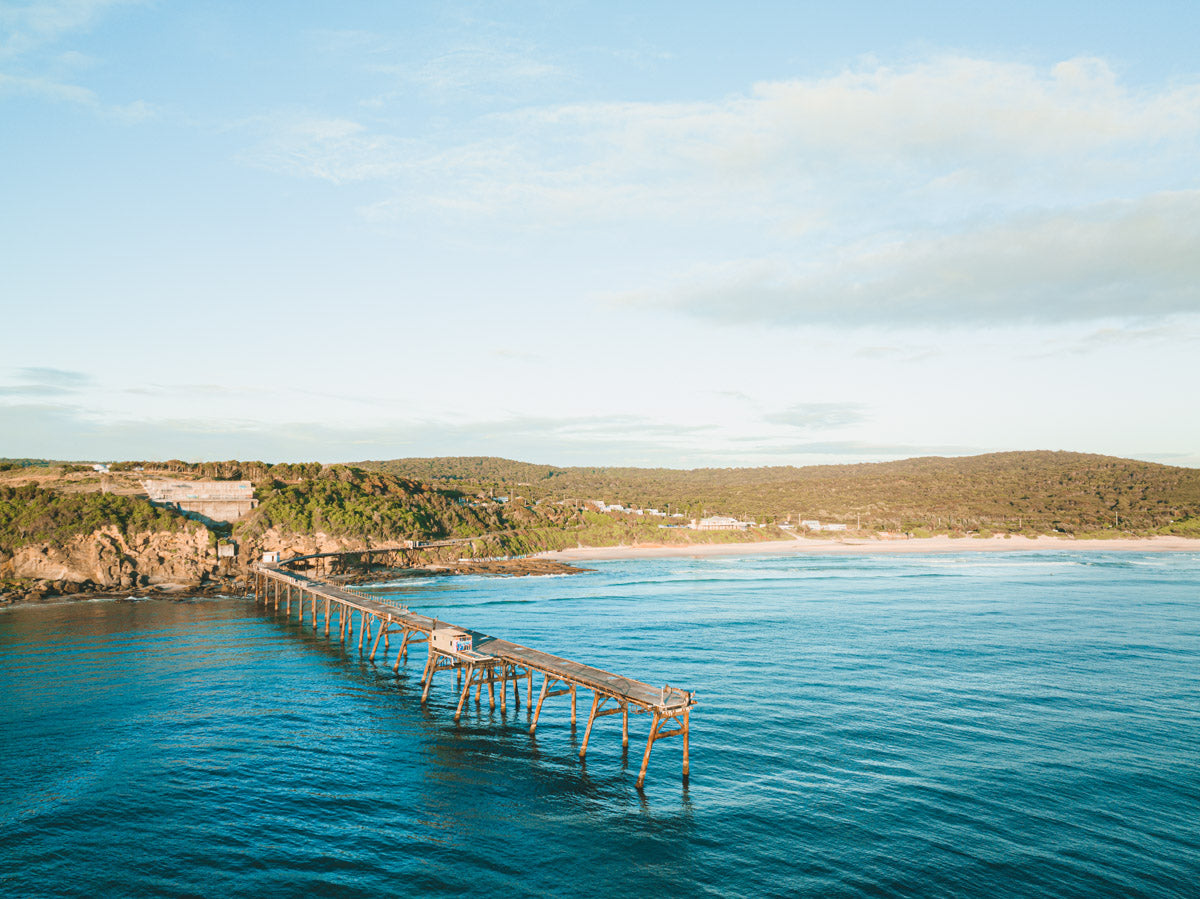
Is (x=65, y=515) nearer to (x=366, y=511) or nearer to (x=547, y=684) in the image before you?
(x=366, y=511)

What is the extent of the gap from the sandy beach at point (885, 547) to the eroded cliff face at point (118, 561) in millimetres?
61096

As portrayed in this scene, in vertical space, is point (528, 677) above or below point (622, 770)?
above

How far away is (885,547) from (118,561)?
14277 cm

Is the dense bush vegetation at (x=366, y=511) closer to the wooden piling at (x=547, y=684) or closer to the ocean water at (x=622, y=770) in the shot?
the ocean water at (x=622, y=770)

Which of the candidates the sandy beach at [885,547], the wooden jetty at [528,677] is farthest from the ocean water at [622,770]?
the sandy beach at [885,547]

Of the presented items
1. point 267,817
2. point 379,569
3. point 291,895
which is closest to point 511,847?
point 291,895

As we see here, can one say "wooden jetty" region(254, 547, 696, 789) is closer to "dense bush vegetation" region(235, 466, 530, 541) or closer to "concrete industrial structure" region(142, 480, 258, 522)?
"dense bush vegetation" region(235, 466, 530, 541)

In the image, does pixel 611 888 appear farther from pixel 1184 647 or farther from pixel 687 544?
pixel 687 544

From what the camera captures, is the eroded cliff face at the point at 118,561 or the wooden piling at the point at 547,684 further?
the eroded cliff face at the point at 118,561

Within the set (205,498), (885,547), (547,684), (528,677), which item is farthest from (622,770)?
(885,547)

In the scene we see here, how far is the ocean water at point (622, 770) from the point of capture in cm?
2322

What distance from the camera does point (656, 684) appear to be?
4300 cm

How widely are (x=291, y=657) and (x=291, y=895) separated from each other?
121 feet

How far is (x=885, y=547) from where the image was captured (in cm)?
15538
